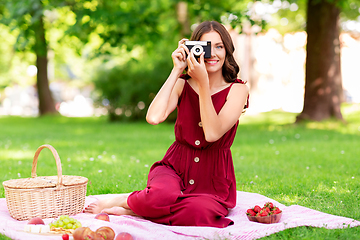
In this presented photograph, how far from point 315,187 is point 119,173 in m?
2.64

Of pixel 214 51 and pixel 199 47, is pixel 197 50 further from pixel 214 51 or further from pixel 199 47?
pixel 214 51

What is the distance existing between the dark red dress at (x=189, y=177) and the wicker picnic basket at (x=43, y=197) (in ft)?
1.72

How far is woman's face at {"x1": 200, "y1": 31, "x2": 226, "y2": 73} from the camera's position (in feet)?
11.8

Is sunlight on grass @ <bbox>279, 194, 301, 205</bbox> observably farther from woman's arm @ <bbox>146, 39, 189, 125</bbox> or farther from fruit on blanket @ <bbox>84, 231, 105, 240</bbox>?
fruit on blanket @ <bbox>84, 231, 105, 240</bbox>

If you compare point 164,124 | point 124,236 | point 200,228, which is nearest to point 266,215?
point 200,228

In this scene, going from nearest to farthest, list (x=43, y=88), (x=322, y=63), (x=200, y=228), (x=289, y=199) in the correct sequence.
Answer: (x=200, y=228) < (x=289, y=199) < (x=322, y=63) < (x=43, y=88)

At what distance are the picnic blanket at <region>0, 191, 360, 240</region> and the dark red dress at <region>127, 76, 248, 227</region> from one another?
0.14 m

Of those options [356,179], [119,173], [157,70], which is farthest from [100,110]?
[356,179]

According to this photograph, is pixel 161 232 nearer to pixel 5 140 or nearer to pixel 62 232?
pixel 62 232

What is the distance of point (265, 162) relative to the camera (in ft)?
22.4

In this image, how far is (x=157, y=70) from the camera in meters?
16.1

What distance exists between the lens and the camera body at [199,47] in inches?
134

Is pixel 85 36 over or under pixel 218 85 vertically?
over

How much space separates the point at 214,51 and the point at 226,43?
14cm
